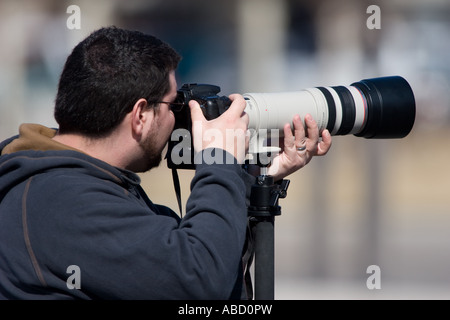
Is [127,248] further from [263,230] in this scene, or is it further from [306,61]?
[306,61]

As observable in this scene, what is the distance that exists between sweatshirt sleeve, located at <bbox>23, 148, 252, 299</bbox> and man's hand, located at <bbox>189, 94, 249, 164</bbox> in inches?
6.5

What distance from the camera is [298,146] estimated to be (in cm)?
151

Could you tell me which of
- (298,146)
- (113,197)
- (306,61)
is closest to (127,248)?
(113,197)

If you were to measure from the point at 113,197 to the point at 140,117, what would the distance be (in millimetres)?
233

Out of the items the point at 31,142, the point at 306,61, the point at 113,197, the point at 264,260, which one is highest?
the point at 306,61

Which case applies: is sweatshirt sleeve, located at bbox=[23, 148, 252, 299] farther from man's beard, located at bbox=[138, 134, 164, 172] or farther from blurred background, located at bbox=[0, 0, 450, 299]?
blurred background, located at bbox=[0, 0, 450, 299]

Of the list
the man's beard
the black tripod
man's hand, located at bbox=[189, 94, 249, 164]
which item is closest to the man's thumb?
man's hand, located at bbox=[189, 94, 249, 164]

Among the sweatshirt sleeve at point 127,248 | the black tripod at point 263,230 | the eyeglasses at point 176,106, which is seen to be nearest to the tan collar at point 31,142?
the sweatshirt sleeve at point 127,248

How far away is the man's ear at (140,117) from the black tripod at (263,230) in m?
0.32

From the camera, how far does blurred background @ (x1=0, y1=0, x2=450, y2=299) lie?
3.82 metres

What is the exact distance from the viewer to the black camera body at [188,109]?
4.43 ft

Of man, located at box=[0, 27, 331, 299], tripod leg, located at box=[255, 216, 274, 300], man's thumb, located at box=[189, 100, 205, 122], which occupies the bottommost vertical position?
tripod leg, located at box=[255, 216, 274, 300]

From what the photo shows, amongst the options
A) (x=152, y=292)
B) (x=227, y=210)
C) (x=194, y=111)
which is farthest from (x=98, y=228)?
(x=194, y=111)
